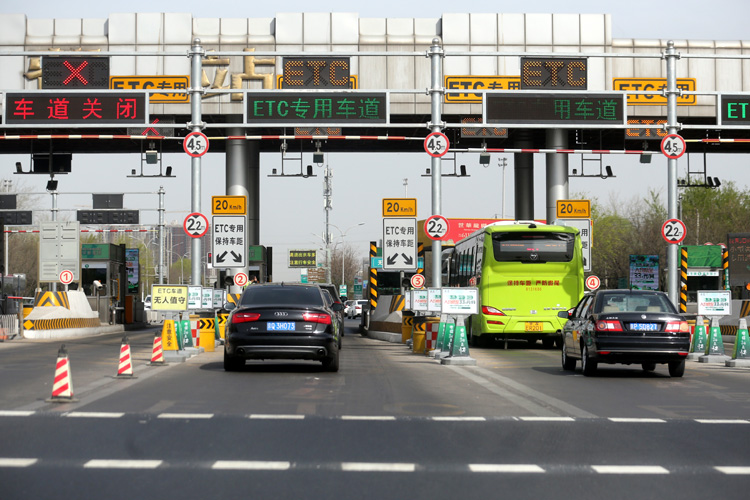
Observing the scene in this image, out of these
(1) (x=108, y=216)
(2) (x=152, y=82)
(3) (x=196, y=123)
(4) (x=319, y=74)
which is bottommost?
(1) (x=108, y=216)

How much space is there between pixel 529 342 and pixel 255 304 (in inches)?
632

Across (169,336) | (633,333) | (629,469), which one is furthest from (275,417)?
(169,336)

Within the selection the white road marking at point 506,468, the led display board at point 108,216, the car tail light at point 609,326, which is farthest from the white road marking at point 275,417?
the led display board at point 108,216

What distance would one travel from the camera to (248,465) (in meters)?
7.90

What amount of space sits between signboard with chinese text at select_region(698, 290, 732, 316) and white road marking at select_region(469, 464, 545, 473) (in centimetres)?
1502

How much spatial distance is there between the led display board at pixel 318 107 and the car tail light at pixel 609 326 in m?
10.8

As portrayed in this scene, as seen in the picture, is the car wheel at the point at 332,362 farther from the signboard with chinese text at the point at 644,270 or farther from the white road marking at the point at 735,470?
the signboard with chinese text at the point at 644,270

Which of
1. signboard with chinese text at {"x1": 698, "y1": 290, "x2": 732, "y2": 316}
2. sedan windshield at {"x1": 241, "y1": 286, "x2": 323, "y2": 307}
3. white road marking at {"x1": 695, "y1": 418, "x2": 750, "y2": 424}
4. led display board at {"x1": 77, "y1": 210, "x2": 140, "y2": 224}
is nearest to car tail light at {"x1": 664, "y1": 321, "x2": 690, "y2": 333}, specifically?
signboard with chinese text at {"x1": 698, "y1": 290, "x2": 732, "y2": 316}

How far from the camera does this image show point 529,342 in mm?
31875

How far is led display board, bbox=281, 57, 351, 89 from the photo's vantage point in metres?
26.4

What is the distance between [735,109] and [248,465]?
2274 centimetres

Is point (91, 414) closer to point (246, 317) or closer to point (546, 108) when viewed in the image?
point (246, 317)

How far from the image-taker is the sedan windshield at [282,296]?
1740 cm

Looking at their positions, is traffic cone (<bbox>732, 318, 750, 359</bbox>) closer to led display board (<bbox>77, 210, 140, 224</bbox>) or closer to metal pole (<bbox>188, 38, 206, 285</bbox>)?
metal pole (<bbox>188, 38, 206, 285</bbox>)
